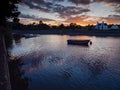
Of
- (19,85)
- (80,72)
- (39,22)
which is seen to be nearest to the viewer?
(19,85)

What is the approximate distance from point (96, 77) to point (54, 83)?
20.0 ft

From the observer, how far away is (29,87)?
1659cm

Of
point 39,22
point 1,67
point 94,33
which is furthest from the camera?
point 39,22

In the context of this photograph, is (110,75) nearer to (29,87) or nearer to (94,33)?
(29,87)

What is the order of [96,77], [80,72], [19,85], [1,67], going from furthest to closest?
[80,72] < [96,77] < [19,85] < [1,67]

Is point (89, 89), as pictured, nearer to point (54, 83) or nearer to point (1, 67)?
point (54, 83)

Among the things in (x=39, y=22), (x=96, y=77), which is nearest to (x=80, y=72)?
(x=96, y=77)

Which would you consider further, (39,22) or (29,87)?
(39,22)

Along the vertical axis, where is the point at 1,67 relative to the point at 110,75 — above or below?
above

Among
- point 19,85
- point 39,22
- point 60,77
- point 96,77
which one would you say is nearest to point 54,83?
point 60,77

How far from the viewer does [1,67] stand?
274 inches

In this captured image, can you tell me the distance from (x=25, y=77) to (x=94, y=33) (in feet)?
368

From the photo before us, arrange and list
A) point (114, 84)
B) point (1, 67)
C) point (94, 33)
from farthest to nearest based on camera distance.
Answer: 1. point (94, 33)
2. point (114, 84)
3. point (1, 67)

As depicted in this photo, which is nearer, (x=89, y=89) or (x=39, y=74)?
(x=89, y=89)
